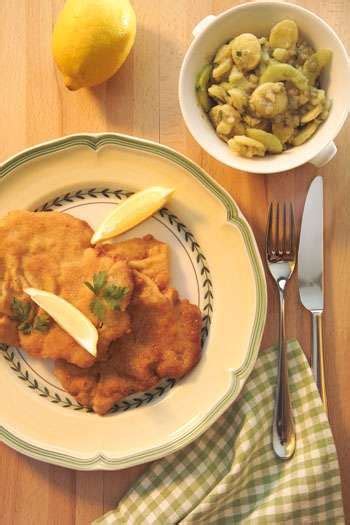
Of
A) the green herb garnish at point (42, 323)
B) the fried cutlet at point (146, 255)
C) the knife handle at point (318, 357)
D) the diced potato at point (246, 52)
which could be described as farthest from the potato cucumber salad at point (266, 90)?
the green herb garnish at point (42, 323)

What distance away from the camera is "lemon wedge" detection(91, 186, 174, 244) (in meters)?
1.35

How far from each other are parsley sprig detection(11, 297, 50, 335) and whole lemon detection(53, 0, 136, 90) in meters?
0.51

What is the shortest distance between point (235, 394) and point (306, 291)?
296mm

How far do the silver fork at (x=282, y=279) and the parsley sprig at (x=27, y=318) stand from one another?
1.76 ft

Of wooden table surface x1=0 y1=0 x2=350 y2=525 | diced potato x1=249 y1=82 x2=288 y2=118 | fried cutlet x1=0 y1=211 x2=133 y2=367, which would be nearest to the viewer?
diced potato x1=249 y1=82 x2=288 y2=118

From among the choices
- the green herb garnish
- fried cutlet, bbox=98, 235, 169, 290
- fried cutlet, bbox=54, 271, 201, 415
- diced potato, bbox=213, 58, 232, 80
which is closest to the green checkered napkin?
fried cutlet, bbox=54, 271, 201, 415

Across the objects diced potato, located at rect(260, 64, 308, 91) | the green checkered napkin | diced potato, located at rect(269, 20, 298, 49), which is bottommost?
the green checkered napkin

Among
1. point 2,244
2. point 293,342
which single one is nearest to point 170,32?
point 2,244

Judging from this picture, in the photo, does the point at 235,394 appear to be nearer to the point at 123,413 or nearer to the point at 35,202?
the point at 123,413

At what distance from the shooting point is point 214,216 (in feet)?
4.49

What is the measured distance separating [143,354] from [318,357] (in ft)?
1.36

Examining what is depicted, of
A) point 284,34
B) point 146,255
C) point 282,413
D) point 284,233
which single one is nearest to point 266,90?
point 284,34

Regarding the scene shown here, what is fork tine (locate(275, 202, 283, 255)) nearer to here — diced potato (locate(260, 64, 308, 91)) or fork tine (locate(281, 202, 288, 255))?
fork tine (locate(281, 202, 288, 255))

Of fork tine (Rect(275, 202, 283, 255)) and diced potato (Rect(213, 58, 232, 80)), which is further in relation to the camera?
fork tine (Rect(275, 202, 283, 255))
